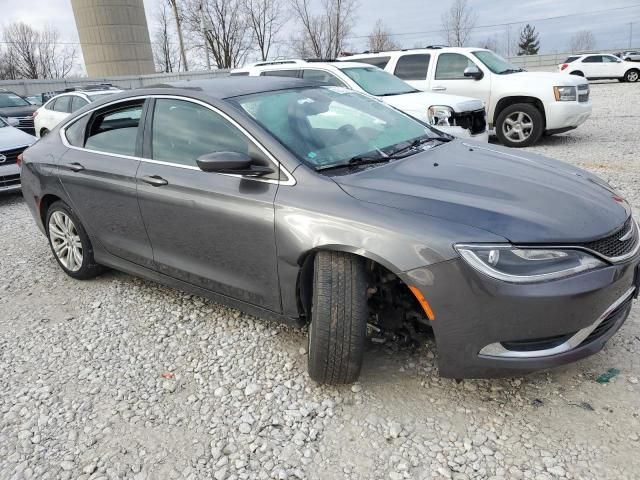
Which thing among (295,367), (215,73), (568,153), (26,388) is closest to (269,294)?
(295,367)

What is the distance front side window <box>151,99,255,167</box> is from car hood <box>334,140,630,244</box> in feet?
2.59

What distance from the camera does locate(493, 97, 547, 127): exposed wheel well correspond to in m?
9.33

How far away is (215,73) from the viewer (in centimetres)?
3541

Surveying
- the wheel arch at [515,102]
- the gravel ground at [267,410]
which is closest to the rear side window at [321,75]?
the wheel arch at [515,102]

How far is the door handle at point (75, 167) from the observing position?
399 centimetres

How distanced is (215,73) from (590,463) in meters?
36.4

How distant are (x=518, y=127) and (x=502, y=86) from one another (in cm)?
81

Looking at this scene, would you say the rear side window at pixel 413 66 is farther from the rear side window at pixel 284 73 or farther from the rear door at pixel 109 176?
the rear door at pixel 109 176

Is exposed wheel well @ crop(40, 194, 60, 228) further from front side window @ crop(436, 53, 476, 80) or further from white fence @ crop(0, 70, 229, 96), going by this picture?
white fence @ crop(0, 70, 229, 96)

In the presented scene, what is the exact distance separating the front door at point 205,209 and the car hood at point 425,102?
4.72 meters

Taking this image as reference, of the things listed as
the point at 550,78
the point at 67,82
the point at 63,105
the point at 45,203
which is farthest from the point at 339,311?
the point at 67,82

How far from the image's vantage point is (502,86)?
9.50 metres

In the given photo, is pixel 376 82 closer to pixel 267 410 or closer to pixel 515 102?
pixel 515 102

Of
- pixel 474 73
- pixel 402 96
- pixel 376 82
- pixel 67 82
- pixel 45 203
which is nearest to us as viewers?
pixel 45 203
